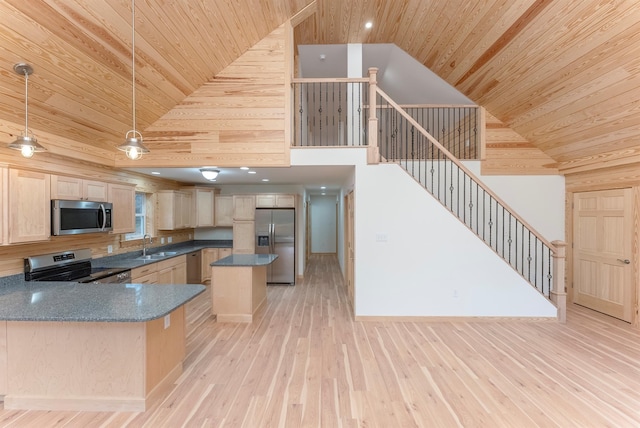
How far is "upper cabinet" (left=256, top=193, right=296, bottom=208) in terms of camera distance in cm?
654

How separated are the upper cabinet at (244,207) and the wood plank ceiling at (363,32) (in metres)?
2.73

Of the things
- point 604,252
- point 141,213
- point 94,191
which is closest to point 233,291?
point 94,191

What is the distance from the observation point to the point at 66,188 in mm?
3445

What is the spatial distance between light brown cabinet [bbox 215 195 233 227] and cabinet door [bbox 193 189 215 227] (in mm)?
132

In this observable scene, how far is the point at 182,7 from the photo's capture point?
289cm

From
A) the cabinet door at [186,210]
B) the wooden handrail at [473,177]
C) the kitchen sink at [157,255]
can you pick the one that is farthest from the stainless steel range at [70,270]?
the wooden handrail at [473,177]

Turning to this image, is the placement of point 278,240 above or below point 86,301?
above

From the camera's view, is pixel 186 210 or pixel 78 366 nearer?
pixel 78 366

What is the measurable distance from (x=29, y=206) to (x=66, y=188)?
0.50 meters

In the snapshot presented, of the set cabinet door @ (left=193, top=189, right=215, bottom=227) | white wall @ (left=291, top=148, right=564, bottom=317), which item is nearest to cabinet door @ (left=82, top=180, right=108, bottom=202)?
cabinet door @ (left=193, top=189, right=215, bottom=227)

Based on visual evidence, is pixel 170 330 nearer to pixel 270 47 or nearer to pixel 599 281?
pixel 270 47

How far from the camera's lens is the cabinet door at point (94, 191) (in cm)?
373

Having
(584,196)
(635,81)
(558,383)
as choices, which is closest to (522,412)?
(558,383)

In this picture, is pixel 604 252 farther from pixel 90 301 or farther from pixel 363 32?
pixel 90 301
